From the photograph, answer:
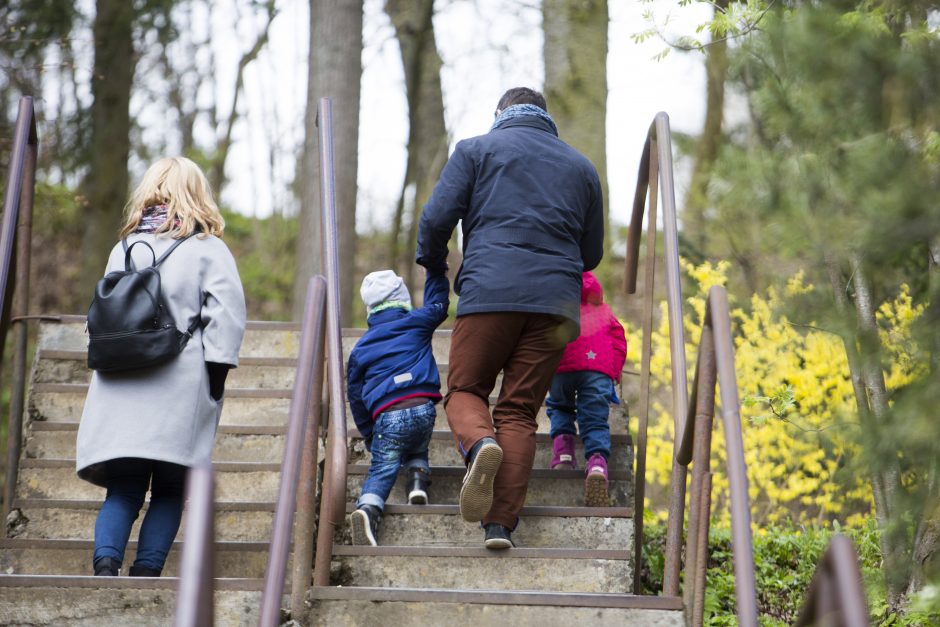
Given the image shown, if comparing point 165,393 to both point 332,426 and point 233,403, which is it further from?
point 233,403

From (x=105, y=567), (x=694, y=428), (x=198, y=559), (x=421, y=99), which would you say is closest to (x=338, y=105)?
(x=105, y=567)

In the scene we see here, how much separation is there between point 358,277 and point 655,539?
41.0ft

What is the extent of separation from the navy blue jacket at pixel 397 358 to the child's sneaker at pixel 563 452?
61 cm

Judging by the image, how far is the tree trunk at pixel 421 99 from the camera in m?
11.9

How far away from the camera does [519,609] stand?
3348 mm

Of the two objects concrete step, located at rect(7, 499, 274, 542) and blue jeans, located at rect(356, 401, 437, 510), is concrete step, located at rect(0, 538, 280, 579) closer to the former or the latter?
concrete step, located at rect(7, 499, 274, 542)

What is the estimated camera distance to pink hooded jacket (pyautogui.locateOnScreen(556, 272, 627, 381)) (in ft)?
14.9

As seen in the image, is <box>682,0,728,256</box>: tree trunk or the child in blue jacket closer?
the child in blue jacket

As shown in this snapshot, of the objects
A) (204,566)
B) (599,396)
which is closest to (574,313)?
(599,396)

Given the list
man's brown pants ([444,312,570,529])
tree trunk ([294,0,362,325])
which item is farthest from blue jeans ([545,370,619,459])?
tree trunk ([294,0,362,325])

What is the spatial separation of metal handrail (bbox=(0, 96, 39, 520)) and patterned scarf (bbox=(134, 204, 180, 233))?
528 millimetres

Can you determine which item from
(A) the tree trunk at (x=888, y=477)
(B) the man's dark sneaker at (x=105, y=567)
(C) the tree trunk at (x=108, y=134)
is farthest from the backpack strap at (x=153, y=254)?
(C) the tree trunk at (x=108, y=134)

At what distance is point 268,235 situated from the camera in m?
17.1

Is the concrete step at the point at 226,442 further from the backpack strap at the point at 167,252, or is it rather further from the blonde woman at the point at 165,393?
the backpack strap at the point at 167,252
